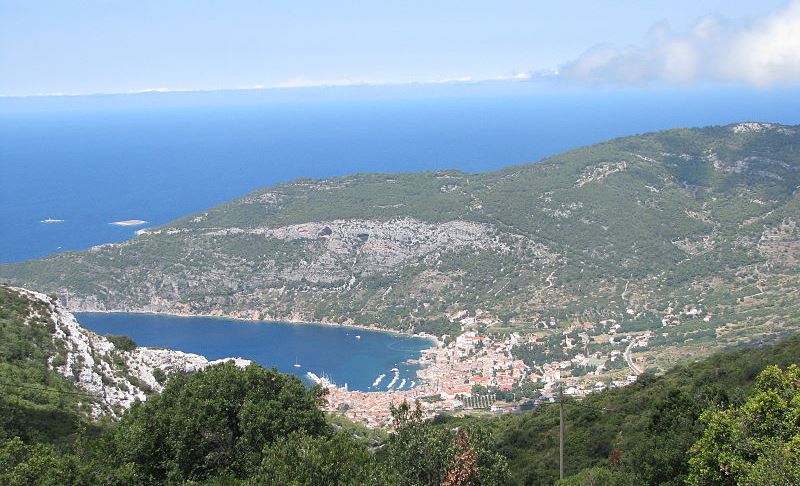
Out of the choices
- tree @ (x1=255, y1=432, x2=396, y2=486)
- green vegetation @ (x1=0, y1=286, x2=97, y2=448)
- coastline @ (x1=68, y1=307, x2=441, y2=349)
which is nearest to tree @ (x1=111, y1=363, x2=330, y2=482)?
tree @ (x1=255, y1=432, x2=396, y2=486)

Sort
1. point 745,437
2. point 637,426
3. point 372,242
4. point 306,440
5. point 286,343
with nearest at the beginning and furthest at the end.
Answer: point 745,437
point 306,440
point 637,426
point 286,343
point 372,242

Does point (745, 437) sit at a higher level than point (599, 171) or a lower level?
higher

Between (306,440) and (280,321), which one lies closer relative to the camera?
(306,440)

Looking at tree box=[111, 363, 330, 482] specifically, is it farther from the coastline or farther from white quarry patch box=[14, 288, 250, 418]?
the coastline

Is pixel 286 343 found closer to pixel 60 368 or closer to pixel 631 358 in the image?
pixel 631 358

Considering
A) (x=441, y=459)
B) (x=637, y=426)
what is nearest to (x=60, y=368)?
(x=441, y=459)
